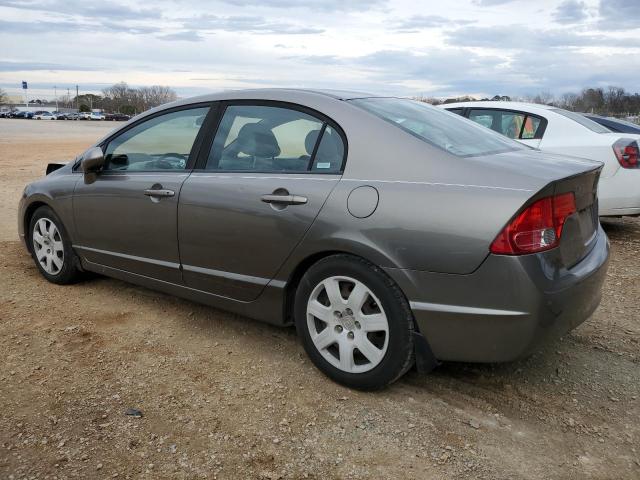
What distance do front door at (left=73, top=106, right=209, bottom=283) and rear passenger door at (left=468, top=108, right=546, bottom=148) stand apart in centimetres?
432

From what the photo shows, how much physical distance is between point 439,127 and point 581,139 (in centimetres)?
407

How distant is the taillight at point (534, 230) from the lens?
8.59ft

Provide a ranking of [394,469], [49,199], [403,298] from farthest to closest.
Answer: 1. [49,199]
2. [403,298]
3. [394,469]

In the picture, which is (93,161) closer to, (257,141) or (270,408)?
(257,141)

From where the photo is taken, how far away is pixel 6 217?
25.0 ft

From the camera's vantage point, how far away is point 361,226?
2.95 m

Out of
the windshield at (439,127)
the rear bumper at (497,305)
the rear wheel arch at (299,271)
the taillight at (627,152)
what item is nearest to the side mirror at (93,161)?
the rear wheel arch at (299,271)

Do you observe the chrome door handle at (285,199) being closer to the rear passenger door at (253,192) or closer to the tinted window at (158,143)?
the rear passenger door at (253,192)

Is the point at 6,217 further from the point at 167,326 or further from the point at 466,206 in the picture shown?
the point at 466,206

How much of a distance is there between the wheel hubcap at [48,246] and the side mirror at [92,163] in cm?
67

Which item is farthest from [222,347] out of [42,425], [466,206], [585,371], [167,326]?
[585,371]

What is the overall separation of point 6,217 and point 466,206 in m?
6.78

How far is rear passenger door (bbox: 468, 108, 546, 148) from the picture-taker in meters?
7.11

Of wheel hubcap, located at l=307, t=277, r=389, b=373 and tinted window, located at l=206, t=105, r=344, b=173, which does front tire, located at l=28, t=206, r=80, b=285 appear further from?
wheel hubcap, located at l=307, t=277, r=389, b=373
